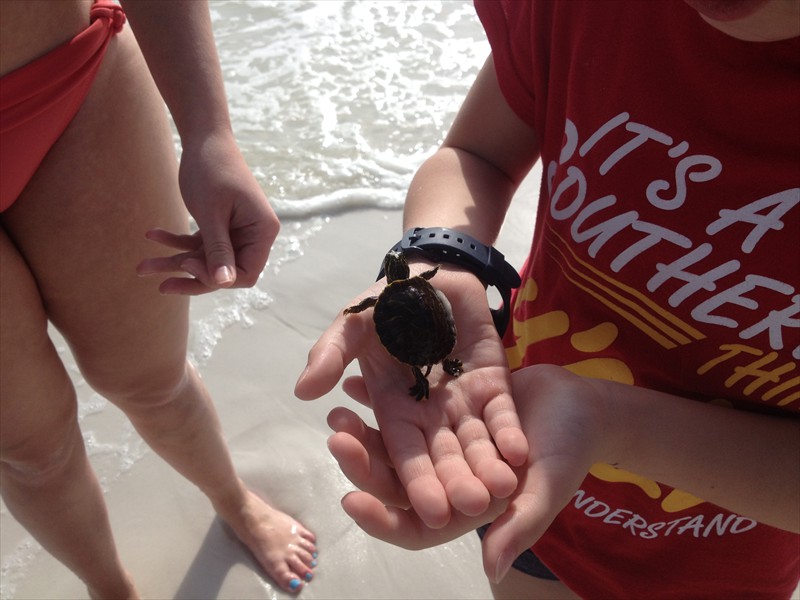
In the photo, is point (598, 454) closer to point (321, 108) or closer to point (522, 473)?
point (522, 473)

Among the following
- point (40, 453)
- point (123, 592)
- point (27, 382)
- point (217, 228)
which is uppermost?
point (217, 228)

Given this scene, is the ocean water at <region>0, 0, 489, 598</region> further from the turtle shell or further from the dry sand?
the turtle shell

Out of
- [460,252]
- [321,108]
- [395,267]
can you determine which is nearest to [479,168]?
[460,252]

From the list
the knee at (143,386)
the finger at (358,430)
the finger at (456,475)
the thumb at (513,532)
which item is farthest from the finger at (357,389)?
the knee at (143,386)

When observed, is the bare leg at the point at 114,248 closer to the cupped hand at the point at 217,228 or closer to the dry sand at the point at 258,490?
the cupped hand at the point at 217,228

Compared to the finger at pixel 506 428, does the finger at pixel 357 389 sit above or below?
below
